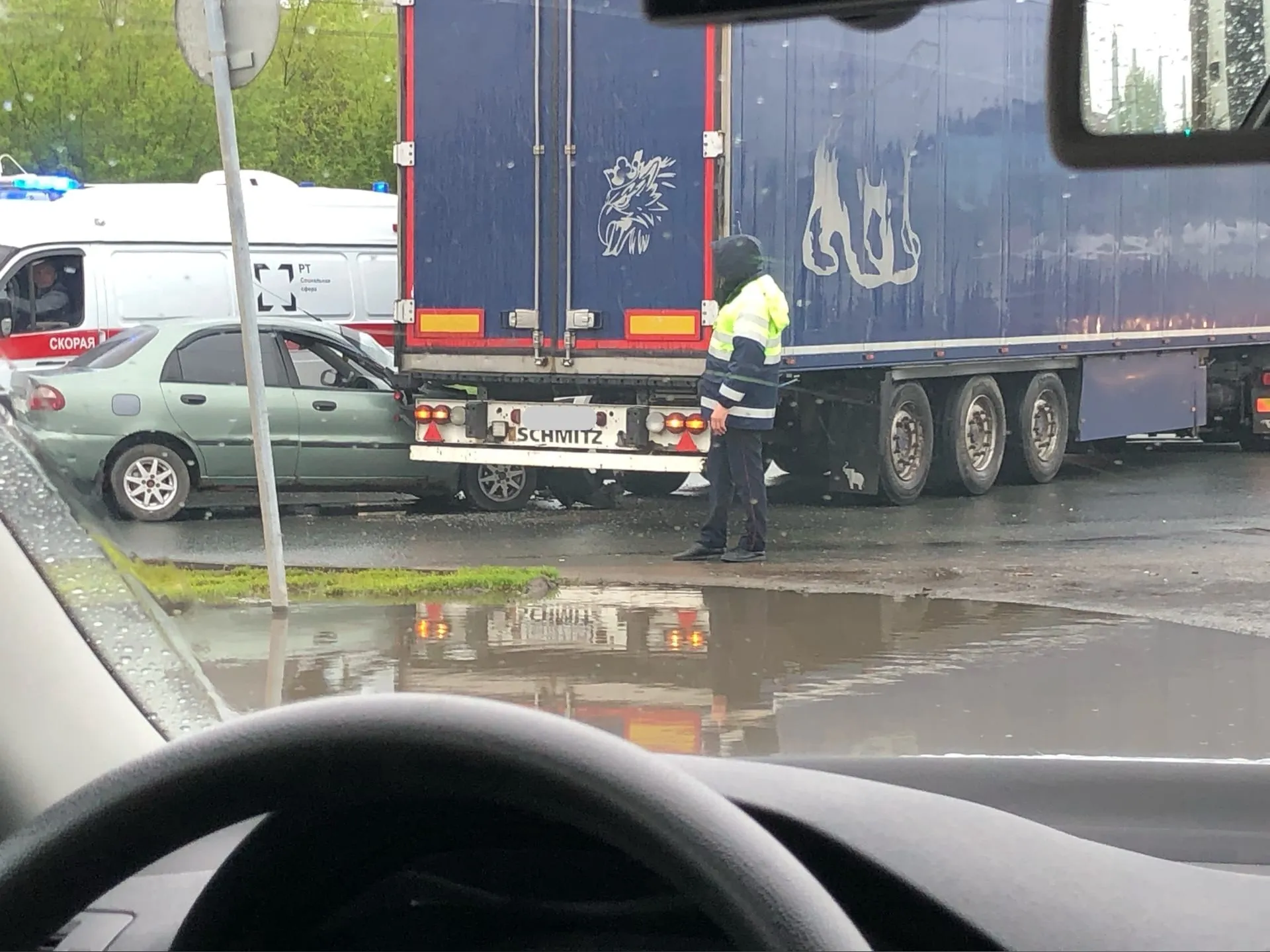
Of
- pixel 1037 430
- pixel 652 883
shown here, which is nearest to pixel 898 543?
pixel 1037 430

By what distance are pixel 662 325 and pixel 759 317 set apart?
1613mm

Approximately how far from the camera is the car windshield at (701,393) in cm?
651

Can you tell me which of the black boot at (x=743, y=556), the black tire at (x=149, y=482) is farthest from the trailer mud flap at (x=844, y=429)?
the black tire at (x=149, y=482)

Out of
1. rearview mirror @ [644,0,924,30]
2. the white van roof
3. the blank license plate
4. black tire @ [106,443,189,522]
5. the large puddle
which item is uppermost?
the white van roof

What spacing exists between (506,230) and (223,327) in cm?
193

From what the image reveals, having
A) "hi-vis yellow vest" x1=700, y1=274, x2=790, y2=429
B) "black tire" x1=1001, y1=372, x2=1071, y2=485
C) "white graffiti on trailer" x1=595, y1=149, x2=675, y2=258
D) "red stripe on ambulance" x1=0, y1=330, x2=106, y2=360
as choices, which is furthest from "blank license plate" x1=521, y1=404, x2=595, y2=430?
"black tire" x1=1001, y1=372, x2=1071, y2=485

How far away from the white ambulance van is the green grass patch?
4150mm

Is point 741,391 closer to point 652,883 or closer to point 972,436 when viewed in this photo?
point 972,436

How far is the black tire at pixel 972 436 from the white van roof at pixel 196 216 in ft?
14.4

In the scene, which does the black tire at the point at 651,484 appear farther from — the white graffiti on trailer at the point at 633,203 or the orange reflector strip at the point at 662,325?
the white graffiti on trailer at the point at 633,203

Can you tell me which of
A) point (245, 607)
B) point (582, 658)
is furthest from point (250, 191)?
point (582, 658)

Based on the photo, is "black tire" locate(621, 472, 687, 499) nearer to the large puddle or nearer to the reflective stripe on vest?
the reflective stripe on vest

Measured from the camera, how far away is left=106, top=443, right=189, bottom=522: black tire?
34.6ft

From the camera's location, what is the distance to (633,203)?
35.6ft
